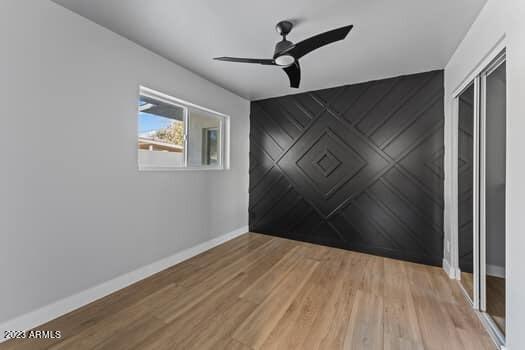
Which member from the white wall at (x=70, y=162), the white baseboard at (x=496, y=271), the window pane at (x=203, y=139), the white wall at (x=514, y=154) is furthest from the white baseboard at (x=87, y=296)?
the white baseboard at (x=496, y=271)

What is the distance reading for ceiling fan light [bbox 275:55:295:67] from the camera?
1.96m

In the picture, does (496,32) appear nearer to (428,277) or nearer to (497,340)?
(497,340)

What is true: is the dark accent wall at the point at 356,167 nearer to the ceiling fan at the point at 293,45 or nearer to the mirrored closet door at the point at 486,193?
the mirrored closet door at the point at 486,193

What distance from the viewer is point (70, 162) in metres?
1.87

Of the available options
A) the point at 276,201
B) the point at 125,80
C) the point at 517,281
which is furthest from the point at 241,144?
the point at 517,281

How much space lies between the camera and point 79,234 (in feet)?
6.33

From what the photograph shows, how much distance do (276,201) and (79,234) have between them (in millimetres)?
2848

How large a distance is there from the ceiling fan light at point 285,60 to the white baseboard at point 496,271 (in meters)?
2.34

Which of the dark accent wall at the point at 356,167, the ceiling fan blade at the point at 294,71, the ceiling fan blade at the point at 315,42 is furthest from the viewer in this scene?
the dark accent wall at the point at 356,167

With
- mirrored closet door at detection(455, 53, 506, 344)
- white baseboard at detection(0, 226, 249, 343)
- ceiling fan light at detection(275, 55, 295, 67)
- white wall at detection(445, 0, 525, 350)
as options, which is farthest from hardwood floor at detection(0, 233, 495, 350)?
ceiling fan light at detection(275, 55, 295, 67)

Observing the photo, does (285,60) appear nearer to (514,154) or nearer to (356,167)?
(514,154)

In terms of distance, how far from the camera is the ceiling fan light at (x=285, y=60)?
1.96 m

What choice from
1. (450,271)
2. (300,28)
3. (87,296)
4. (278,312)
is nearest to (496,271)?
(450,271)

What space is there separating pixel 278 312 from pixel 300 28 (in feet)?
8.49
